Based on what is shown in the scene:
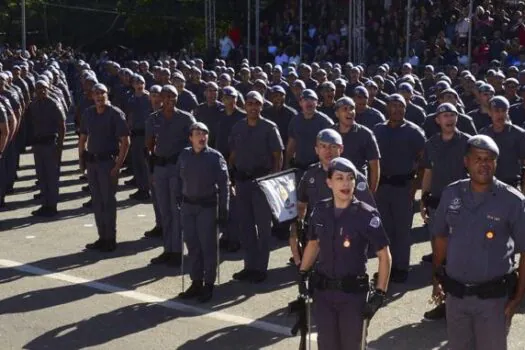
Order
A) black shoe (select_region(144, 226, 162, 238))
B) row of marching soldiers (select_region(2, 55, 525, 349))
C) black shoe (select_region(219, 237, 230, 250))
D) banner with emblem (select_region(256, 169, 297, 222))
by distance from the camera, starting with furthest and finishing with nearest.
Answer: black shoe (select_region(144, 226, 162, 238))
black shoe (select_region(219, 237, 230, 250))
banner with emblem (select_region(256, 169, 297, 222))
row of marching soldiers (select_region(2, 55, 525, 349))

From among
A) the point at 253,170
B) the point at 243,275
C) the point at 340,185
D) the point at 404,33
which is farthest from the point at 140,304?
the point at 404,33

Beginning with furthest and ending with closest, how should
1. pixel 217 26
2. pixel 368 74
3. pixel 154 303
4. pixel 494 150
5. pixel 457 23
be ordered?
pixel 217 26 < pixel 457 23 < pixel 368 74 < pixel 154 303 < pixel 494 150

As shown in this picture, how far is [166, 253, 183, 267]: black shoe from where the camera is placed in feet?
38.6

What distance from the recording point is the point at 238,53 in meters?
31.1

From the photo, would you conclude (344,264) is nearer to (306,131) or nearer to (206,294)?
(206,294)

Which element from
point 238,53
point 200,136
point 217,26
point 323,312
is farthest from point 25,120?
point 217,26

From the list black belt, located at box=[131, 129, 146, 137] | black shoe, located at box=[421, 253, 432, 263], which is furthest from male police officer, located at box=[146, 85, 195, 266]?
black belt, located at box=[131, 129, 146, 137]

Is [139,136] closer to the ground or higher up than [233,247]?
higher up

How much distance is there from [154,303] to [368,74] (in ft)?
48.9

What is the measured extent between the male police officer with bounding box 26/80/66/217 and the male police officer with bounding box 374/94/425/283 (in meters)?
5.79

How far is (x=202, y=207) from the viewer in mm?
10289

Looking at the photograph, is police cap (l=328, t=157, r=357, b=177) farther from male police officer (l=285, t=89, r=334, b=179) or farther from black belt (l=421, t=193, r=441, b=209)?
male police officer (l=285, t=89, r=334, b=179)

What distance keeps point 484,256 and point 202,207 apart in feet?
14.2

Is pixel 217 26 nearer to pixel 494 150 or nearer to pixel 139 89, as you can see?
pixel 139 89
